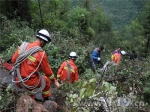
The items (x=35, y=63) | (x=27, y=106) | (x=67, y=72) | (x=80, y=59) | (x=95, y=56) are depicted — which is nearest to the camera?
(x=27, y=106)

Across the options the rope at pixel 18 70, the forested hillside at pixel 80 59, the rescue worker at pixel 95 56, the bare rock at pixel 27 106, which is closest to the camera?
the forested hillside at pixel 80 59

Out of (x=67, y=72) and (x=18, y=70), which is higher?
(x=18, y=70)

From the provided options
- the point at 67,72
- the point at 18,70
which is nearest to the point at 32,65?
the point at 18,70

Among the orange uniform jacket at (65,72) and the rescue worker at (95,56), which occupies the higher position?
the orange uniform jacket at (65,72)

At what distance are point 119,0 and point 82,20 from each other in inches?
4214

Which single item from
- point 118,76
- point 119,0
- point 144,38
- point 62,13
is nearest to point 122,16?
point 119,0

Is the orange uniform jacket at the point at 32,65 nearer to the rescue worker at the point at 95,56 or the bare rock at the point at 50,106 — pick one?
the bare rock at the point at 50,106

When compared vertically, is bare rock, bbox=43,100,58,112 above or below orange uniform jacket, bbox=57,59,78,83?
above

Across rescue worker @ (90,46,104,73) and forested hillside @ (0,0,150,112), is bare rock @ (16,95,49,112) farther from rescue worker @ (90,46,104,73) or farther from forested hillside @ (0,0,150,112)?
rescue worker @ (90,46,104,73)

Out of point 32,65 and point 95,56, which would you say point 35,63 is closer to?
point 32,65

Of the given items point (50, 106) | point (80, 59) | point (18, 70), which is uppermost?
point (18, 70)

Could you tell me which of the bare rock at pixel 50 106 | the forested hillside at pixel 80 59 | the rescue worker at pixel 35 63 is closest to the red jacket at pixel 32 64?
the rescue worker at pixel 35 63

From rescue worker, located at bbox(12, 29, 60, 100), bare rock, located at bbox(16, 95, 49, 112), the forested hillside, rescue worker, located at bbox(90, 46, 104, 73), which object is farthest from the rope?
rescue worker, located at bbox(90, 46, 104, 73)

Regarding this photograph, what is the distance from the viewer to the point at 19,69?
519 cm
